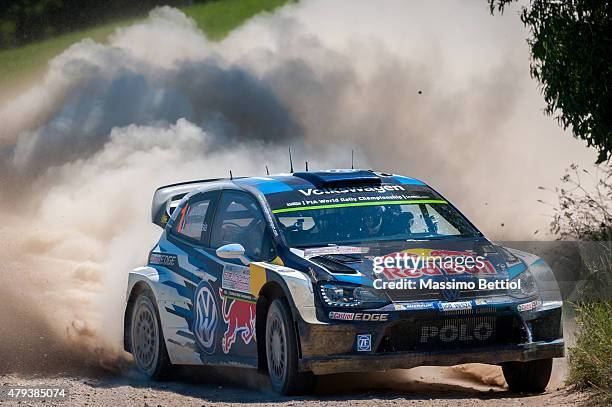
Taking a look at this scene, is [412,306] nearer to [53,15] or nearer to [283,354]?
[283,354]

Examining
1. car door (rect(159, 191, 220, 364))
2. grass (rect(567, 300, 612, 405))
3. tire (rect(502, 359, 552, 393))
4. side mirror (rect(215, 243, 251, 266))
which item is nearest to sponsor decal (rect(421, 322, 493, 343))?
tire (rect(502, 359, 552, 393))

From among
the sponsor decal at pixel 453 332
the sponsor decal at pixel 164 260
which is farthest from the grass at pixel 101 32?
the sponsor decal at pixel 453 332

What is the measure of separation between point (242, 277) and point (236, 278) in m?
Answer: 0.08

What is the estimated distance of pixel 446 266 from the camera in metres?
8.82

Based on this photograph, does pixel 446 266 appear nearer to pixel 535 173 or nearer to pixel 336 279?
pixel 336 279

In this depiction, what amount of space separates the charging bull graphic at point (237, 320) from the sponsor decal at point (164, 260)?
909mm

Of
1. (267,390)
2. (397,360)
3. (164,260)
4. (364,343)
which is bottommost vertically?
(267,390)

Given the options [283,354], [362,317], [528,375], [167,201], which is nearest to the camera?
[362,317]

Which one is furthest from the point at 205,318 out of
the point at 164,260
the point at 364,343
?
the point at 364,343

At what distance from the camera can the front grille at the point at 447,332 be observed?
8594 millimetres

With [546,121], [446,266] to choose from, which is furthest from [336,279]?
[546,121]

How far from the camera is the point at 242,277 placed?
9.37m

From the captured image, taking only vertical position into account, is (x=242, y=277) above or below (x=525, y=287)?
above

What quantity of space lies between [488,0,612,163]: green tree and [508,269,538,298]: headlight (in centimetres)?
474
